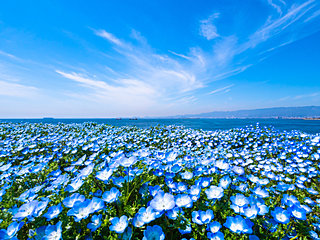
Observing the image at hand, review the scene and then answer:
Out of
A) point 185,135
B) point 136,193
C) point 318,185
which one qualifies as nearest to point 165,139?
point 185,135

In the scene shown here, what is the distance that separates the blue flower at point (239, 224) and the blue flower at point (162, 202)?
420 mm

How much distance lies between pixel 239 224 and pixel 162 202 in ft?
1.95

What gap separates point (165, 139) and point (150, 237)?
6.26 meters

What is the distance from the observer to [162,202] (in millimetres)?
1166

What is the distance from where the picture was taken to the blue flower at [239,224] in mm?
1044

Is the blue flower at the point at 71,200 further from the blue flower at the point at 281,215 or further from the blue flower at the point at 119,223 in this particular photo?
the blue flower at the point at 281,215

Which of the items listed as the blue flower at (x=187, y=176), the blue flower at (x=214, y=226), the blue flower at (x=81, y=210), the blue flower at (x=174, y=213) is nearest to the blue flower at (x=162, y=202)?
the blue flower at (x=174, y=213)

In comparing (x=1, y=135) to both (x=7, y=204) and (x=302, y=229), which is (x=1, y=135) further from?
(x=302, y=229)

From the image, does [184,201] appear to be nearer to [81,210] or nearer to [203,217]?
[203,217]

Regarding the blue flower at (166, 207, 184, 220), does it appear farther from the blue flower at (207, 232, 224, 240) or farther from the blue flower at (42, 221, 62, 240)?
the blue flower at (42, 221, 62, 240)

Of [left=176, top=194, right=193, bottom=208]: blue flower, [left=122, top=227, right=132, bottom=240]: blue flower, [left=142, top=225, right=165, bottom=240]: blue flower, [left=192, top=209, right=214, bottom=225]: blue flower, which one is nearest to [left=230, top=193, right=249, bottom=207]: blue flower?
[left=192, top=209, right=214, bottom=225]: blue flower

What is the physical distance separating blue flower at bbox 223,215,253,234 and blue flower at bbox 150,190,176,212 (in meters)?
0.42

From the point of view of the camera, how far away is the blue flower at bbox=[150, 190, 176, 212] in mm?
1091

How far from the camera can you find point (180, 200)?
1272mm
